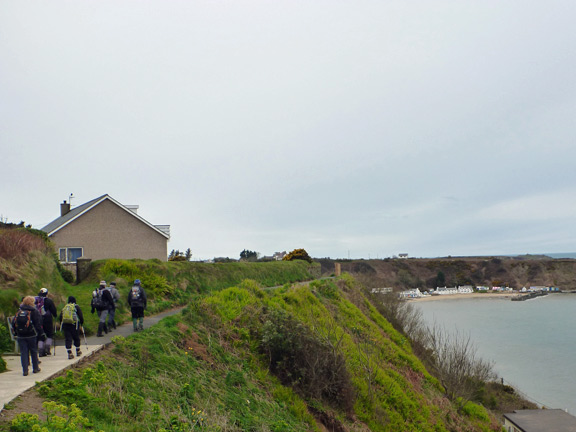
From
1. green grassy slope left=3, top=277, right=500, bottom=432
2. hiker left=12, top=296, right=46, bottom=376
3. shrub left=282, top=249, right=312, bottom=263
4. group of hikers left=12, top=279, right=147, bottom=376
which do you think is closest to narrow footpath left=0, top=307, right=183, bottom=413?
group of hikers left=12, top=279, right=147, bottom=376

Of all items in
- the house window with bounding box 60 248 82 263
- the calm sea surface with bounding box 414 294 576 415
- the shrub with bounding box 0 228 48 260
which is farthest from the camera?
the calm sea surface with bounding box 414 294 576 415

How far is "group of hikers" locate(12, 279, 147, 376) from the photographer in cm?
867

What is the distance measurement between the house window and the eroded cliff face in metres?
102

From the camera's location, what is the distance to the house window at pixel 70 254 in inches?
1156

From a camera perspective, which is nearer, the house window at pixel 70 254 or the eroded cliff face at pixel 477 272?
the house window at pixel 70 254

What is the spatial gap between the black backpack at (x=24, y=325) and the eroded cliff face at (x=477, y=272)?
120 meters

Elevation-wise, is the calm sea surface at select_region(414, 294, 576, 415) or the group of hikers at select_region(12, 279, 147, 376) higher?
the group of hikers at select_region(12, 279, 147, 376)

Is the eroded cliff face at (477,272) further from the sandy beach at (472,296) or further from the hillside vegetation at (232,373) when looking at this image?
the hillside vegetation at (232,373)

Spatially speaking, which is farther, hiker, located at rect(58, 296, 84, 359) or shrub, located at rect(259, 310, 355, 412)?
shrub, located at rect(259, 310, 355, 412)

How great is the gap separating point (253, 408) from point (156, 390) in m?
2.39

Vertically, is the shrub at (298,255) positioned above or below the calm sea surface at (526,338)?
above

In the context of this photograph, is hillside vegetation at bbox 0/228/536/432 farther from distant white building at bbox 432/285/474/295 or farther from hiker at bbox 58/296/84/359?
distant white building at bbox 432/285/474/295

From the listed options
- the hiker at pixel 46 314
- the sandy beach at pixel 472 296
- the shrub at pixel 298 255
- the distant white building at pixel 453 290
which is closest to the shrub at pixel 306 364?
the hiker at pixel 46 314

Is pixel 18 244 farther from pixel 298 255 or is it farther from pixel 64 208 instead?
pixel 298 255
